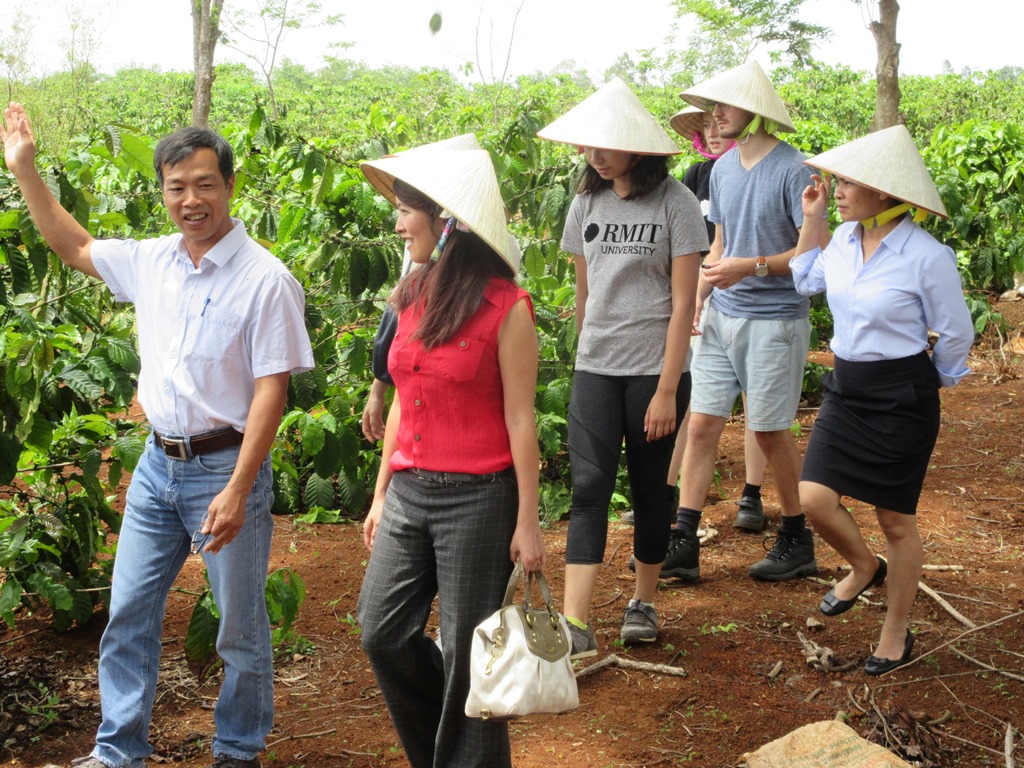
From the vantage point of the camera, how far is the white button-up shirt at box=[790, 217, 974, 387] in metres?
3.15

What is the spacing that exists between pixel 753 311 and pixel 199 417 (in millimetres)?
2194

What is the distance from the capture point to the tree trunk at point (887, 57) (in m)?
9.30

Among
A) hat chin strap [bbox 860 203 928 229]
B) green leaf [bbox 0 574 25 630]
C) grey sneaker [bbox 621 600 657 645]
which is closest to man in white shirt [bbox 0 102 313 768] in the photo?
green leaf [bbox 0 574 25 630]

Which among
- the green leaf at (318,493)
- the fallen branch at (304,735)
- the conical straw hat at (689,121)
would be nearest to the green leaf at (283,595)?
the fallen branch at (304,735)

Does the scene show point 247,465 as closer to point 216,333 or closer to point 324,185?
point 216,333

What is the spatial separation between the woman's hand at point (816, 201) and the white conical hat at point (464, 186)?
1.43 meters

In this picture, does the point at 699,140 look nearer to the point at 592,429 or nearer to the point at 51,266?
the point at 592,429

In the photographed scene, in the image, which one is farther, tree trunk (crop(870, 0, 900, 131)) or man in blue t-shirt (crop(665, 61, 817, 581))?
tree trunk (crop(870, 0, 900, 131))

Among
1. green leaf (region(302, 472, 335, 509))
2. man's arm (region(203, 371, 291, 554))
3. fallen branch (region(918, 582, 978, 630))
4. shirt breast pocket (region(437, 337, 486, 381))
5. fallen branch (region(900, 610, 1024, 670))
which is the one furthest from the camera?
green leaf (region(302, 472, 335, 509))

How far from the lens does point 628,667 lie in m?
3.52

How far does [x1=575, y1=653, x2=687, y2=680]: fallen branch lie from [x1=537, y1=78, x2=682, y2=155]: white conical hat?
5.12 feet

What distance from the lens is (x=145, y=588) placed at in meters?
2.70

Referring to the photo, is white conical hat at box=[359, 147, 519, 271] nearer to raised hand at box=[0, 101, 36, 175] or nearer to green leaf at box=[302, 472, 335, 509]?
raised hand at box=[0, 101, 36, 175]

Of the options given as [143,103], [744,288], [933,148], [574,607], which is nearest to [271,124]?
[744,288]
